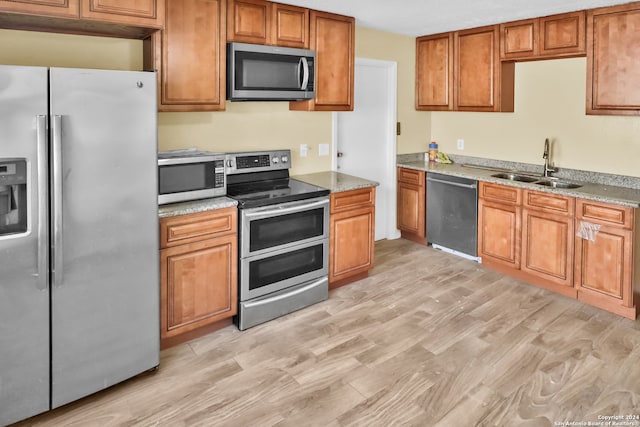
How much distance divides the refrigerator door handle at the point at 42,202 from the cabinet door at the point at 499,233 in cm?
357

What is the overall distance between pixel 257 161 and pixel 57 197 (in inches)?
73.1

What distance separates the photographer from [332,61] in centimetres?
392

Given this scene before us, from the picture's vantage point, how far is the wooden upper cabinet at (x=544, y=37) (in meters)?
3.72

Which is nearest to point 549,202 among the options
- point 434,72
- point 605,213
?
point 605,213

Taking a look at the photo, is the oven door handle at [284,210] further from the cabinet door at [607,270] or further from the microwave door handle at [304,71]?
the cabinet door at [607,270]

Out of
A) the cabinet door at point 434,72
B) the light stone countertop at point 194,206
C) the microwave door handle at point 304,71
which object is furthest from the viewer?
the cabinet door at point 434,72

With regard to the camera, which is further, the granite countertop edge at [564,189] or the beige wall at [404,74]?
the beige wall at [404,74]

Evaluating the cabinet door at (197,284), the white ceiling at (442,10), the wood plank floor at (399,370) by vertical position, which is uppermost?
the white ceiling at (442,10)

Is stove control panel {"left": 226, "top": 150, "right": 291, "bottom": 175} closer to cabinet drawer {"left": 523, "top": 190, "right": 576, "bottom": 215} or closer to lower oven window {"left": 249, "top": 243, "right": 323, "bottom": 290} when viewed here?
lower oven window {"left": 249, "top": 243, "right": 323, "bottom": 290}

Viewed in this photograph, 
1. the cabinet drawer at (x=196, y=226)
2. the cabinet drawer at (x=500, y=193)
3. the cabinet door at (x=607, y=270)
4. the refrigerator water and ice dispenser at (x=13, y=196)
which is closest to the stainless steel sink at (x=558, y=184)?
the cabinet drawer at (x=500, y=193)

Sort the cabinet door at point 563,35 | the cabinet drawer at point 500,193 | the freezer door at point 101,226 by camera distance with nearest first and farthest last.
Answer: the freezer door at point 101,226 → the cabinet door at point 563,35 → the cabinet drawer at point 500,193

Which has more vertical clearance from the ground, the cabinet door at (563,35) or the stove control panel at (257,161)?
the cabinet door at (563,35)

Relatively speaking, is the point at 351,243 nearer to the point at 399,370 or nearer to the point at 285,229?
the point at 285,229

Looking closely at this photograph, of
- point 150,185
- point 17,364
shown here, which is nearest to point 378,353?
point 150,185
